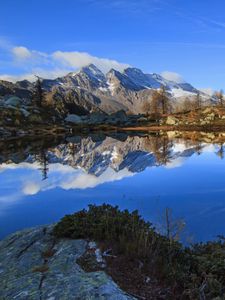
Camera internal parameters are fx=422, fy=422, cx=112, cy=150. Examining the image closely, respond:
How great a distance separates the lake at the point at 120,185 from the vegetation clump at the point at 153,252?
8.99ft

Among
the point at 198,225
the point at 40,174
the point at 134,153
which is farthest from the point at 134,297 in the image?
the point at 134,153

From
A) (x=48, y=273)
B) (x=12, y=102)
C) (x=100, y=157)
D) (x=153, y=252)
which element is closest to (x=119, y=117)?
(x=12, y=102)

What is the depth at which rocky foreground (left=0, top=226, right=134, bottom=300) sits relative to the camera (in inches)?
333

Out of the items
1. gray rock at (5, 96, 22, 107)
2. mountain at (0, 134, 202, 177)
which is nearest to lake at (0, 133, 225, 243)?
mountain at (0, 134, 202, 177)

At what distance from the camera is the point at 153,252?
1033cm

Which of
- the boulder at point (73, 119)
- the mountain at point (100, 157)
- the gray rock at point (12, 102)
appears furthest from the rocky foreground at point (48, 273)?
the boulder at point (73, 119)

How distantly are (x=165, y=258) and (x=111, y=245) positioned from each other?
1.38m

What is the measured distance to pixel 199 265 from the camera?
10.2 m

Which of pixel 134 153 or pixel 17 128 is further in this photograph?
pixel 17 128

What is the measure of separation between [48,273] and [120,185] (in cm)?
2427

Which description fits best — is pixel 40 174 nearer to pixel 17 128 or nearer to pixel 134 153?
pixel 134 153

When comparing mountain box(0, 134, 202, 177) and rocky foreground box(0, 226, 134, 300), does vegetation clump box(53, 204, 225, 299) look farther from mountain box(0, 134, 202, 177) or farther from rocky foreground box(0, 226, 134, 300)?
mountain box(0, 134, 202, 177)

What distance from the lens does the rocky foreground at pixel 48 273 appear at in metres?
8.45

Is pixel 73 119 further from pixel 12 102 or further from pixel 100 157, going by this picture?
pixel 100 157
